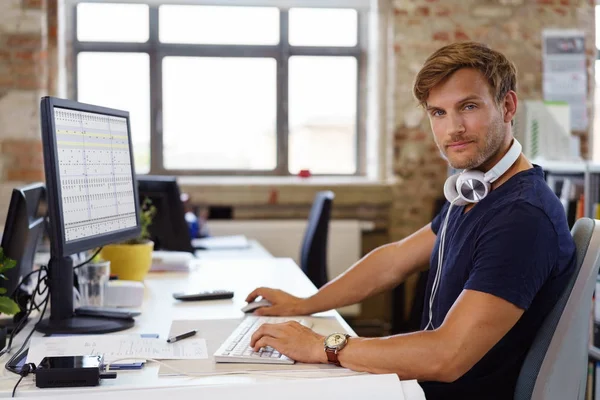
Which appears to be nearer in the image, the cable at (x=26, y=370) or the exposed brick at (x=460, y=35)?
the cable at (x=26, y=370)

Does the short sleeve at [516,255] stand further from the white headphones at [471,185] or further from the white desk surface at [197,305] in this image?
the white desk surface at [197,305]

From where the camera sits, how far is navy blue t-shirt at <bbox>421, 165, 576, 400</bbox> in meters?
1.44

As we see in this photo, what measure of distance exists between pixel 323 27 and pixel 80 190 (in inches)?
144

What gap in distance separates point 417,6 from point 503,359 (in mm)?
3650

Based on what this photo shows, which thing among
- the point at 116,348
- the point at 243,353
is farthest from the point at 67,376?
the point at 243,353

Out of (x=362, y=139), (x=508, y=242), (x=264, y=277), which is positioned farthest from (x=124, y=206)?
(x=362, y=139)

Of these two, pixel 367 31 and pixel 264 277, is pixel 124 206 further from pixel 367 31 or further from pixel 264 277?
pixel 367 31

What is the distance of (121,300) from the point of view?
2.08 metres

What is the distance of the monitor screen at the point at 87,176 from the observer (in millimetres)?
1624

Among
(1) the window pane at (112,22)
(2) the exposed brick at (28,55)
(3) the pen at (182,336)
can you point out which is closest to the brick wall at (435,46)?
(1) the window pane at (112,22)

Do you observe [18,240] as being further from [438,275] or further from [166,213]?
[166,213]

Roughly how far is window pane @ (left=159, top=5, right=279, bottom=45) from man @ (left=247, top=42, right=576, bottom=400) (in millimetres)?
3452

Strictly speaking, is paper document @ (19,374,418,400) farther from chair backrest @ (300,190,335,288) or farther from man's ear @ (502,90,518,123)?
chair backrest @ (300,190,335,288)

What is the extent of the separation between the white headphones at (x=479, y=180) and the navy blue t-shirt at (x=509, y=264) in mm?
25
